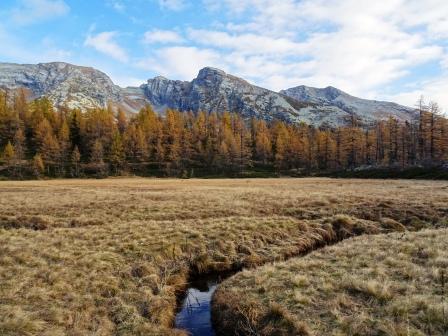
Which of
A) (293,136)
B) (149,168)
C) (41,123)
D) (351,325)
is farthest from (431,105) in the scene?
(41,123)

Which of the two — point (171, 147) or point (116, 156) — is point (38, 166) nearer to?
point (116, 156)

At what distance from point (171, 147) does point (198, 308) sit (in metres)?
100

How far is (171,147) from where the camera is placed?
366ft

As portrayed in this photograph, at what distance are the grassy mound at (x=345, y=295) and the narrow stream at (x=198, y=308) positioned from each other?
588mm

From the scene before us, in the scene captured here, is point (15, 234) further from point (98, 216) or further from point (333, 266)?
point (333, 266)

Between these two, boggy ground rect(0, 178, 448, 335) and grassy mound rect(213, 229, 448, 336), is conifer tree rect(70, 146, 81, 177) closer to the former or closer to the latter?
boggy ground rect(0, 178, 448, 335)

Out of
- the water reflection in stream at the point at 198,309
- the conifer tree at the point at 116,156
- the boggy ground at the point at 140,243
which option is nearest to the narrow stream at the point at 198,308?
the water reflection in stream at the point at 198,309

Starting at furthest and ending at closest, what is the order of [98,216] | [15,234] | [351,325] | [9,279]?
[98,216] → [15,234] → [9,279] → [351,325]

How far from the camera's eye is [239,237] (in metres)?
20.9

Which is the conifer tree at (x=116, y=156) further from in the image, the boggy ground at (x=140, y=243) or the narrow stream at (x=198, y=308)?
the narrow stream at (x=198, y=308)

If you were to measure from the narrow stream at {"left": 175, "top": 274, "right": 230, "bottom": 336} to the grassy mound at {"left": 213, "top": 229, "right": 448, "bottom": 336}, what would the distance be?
0.59m

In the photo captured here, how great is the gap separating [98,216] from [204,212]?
816 centimetres

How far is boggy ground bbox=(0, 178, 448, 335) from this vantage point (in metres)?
11.0

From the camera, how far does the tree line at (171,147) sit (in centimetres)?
9844
